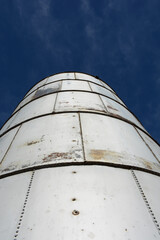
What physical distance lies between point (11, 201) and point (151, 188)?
64.3 inches

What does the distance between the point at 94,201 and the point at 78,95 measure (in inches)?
141

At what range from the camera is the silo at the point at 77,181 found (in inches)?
70.7

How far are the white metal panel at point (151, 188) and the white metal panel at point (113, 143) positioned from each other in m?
0.22

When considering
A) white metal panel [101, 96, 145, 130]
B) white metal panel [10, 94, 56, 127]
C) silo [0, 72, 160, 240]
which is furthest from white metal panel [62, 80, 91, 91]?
silo [0, 72, 160, 240]

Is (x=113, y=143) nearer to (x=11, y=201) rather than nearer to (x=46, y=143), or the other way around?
(x=46, y=143)

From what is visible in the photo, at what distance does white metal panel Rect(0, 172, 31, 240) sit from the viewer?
185 centimetres

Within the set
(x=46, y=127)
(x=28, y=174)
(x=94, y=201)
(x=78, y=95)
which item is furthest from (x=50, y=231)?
(x=78, y=95)

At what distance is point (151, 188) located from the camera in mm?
2426

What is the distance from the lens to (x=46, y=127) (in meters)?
3.66

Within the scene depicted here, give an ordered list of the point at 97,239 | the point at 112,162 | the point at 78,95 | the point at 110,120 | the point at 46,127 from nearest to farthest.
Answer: the point at 97,239 < the point at 112,162 < the point at 46,127 < the point at 110,120 < the point at 78,95

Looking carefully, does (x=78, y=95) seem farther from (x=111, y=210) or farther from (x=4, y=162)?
(x=111, y=210)

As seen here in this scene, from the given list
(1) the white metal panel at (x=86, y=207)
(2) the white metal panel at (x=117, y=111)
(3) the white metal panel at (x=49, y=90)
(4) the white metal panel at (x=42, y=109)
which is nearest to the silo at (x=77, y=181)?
(1) the white metal panel at (x=86, y=207)

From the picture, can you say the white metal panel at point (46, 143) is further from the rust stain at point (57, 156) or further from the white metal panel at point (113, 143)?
the white metal panel at point (113, 143)

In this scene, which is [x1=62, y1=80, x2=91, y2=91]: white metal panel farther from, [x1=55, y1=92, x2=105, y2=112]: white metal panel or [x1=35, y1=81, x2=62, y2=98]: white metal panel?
[x1=55, y1=92, x2=105, y2=112]: white metal panel
